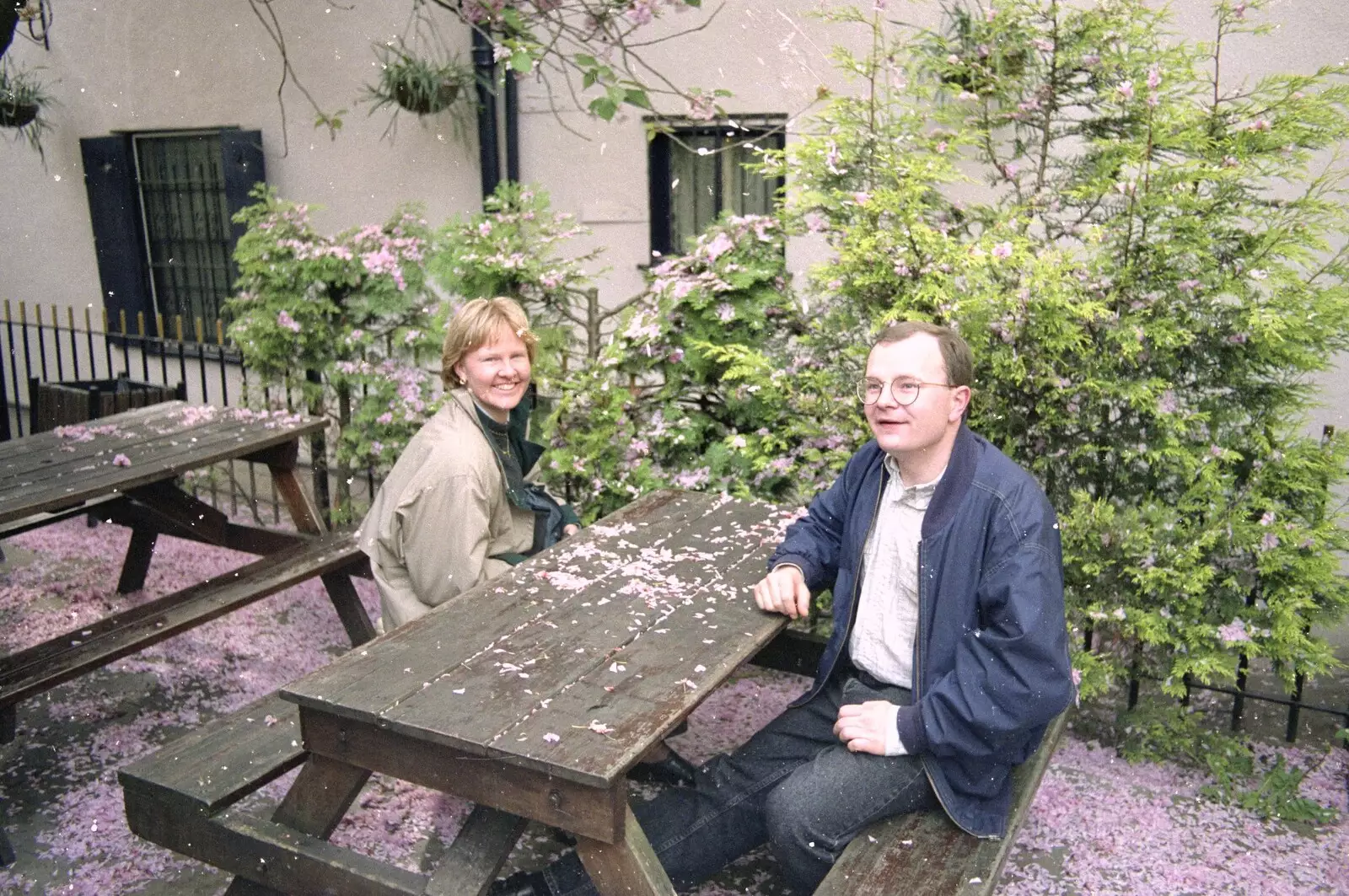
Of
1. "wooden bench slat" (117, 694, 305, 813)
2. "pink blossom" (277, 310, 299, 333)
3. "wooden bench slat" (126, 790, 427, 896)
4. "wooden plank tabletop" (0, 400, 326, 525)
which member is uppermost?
"pink blossom" (277, 310, 299, 333)

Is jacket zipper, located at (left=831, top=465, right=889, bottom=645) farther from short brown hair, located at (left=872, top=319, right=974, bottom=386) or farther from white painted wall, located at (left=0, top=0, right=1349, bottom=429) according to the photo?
white painted wall, located at (left=0, top=0, right=1349, bottom=429)

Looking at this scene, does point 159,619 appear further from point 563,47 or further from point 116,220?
point 116,220

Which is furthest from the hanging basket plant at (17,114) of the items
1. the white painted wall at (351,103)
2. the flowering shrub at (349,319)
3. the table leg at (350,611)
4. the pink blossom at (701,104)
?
the pink blossom at (701,104)

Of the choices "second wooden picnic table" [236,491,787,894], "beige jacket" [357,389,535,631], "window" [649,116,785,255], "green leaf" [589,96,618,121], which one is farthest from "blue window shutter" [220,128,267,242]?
"second wooden picnic table" [236,491,787,894]

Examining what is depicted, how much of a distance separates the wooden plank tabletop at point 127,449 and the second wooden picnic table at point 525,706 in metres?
1.86

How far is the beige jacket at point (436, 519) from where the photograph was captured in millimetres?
3375

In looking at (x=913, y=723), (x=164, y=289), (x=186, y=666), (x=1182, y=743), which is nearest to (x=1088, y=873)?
(x=1182, y=743)

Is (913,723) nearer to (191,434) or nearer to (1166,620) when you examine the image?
(1166,620)

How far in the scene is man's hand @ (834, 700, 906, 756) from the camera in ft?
9.05

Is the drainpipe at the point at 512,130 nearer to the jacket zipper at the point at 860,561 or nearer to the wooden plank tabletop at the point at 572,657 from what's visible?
the wooden plank tabletop at the point at 572,657

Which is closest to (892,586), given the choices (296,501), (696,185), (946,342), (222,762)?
(946,342)

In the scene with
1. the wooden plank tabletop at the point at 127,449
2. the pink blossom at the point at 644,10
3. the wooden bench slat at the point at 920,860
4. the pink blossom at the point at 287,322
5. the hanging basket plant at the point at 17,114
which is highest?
the pink blossom at the point at 644,10

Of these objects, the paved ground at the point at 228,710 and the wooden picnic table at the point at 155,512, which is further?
the wooden picnic table at the point at 155,512

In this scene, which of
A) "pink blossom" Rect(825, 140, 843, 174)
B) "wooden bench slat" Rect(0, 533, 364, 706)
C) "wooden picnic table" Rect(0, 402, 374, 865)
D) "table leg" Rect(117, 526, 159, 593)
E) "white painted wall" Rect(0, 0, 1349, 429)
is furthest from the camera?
"white painted wall" Rect(0, 0, 1349, 429)
